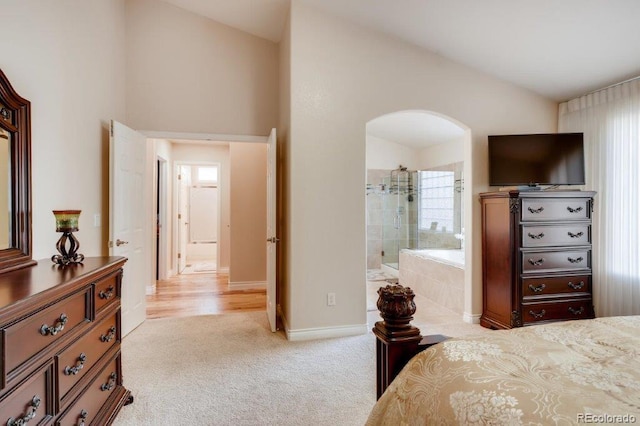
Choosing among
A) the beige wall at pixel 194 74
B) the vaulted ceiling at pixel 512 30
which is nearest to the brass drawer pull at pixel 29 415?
the beige wall at pixel 194 74

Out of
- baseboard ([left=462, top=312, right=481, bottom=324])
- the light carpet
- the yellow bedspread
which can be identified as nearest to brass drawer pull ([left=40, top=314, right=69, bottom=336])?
the light carpet

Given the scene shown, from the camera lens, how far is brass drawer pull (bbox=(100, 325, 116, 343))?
73.1 inches

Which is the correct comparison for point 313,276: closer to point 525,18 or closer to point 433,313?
point 433,313

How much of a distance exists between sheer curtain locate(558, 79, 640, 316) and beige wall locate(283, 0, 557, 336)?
4.93ft

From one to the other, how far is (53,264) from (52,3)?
1.75m

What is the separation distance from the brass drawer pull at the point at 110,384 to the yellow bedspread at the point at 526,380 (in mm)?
1514

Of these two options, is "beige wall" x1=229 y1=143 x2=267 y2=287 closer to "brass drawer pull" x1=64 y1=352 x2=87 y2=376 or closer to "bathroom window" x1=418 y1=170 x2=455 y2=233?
"bathroom window" x1=418 y1=170 x2=455 y2=233

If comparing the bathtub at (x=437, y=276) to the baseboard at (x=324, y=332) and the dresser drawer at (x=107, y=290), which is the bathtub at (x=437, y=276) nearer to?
the baseboard at (x=324, y=332)

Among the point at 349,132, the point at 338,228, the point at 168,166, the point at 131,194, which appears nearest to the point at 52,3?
the point at 131,194

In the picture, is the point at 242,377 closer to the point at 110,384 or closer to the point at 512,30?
the point at 110,384

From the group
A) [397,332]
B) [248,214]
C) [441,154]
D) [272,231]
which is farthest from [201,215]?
[397,332]

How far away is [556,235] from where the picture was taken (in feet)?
10.8

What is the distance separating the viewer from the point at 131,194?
353cm

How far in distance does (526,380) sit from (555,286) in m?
2.98
